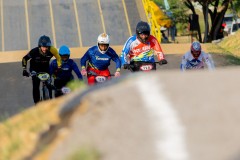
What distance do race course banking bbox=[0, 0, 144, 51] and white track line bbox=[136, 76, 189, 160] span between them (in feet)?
95.6

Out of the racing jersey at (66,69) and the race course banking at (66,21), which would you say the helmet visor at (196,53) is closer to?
the racing jersey at (66,69)

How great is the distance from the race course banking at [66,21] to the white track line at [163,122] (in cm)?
2915

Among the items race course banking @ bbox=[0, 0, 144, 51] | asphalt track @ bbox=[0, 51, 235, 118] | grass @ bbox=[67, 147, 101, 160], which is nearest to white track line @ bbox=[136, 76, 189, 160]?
grass @ bbox=[67, 147, 101, 160]

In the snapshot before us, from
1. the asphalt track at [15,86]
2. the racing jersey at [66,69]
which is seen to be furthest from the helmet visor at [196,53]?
the racing jersey at [66,69]

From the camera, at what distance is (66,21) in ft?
124

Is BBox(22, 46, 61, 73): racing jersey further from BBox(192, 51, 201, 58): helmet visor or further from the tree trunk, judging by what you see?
the tree trunk

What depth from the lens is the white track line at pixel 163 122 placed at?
6.39 m

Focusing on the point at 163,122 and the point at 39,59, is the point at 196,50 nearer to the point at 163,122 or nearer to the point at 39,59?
the point at 39,59

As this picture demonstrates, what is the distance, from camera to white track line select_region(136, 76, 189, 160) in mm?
6391

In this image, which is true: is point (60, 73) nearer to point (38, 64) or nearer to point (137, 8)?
point (38, 64)

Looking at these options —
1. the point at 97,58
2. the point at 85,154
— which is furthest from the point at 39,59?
the point at 85,154

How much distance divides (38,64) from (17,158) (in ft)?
29.5

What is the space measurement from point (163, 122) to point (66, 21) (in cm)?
3126

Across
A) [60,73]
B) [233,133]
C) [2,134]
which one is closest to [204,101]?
[233,133]
